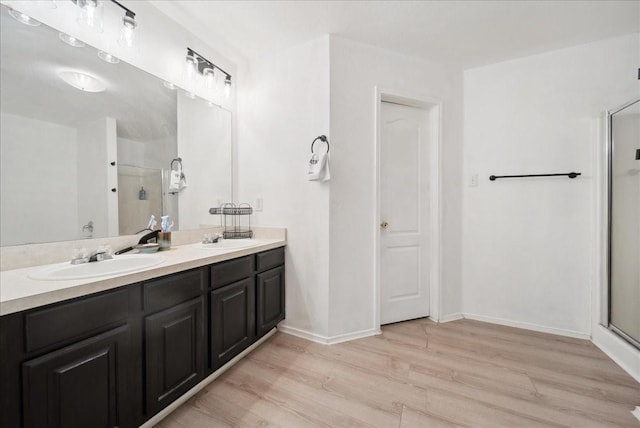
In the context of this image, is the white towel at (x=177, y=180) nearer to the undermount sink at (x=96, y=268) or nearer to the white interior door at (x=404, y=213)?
the undermount sink at (x=96, y=268)

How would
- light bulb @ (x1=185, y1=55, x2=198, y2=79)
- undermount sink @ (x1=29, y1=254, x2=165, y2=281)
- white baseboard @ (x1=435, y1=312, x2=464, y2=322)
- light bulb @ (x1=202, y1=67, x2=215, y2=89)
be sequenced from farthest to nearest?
white baseboard @ (x1=435, y1=312, x2=464, y2=322) → light bulb @ (x1=202, y1=67, x2=215, y2=89) → light bulb @ (x1=185, y1=55, x2=198, y2=79) → undermount sink @ (x1=29, y1=254, x2=165, y2=281)

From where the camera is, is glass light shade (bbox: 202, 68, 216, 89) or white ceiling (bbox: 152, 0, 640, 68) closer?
white ceiling (bbox: 152, 0, 640, 68)

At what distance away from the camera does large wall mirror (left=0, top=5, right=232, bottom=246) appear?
1.19 m

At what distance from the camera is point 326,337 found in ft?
6.86

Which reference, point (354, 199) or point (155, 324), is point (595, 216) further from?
point (155, 324)

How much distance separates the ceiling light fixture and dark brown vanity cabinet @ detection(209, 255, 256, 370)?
62.0 inches

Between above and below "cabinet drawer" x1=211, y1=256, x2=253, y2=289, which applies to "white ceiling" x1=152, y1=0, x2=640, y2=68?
above

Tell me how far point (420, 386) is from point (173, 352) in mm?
1460

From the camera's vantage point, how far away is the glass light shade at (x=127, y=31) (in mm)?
1560

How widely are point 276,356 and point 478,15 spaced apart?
9.64 ft

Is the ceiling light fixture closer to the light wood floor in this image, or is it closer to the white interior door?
the white interior door

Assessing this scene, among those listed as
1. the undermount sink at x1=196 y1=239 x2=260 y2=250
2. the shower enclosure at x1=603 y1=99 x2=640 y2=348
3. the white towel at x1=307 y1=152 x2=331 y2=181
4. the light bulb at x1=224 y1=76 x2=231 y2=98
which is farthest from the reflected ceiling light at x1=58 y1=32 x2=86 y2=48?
the shower enclosure at x1=603 y1=99 x2=640 y2=348

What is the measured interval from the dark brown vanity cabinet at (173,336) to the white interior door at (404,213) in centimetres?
158

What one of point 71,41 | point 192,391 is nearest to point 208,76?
point 71,41
